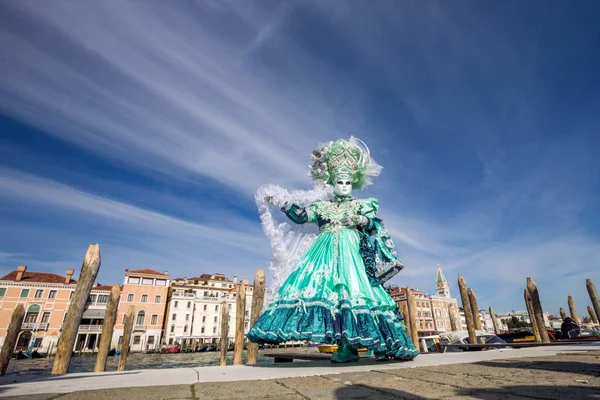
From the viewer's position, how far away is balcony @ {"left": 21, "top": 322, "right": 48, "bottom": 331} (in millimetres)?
33406

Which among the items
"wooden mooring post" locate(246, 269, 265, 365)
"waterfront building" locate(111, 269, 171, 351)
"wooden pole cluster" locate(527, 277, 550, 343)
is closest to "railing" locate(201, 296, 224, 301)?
"waterfront building" locate(111, 269, 171, 351)

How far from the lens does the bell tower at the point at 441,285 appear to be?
82750 mm

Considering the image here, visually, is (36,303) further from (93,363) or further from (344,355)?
(344,355)

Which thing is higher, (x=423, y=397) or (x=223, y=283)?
(x=223, y=283)

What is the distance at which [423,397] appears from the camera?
5.18 ft

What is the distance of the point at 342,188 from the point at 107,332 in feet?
36.7

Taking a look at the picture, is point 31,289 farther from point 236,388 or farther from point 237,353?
point 236,388

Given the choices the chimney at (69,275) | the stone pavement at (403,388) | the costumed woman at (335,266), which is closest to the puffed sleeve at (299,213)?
the costumed woman at (335,266)

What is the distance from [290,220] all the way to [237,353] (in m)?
4.74

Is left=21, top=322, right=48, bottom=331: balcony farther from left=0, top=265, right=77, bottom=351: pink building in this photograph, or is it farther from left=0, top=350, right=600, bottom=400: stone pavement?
left=0, top=350, right=600, bottom=400: stone pavement

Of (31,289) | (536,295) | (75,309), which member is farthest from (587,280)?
(31,289)

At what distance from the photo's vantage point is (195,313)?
1682 inches

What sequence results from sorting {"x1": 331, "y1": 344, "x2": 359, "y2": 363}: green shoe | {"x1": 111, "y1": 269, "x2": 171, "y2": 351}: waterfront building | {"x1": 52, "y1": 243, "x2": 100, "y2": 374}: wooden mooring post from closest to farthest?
{"x1": 331, "y1": 344, "x2": 359, "y2": 363}: green shoe → {"x1": 52, "y1": 243, "x2": 100, "y2": 374}: wooden mooring post → {"x1": 111, "y1": 269, "x2": 171, "y2": 351}: waterfront building

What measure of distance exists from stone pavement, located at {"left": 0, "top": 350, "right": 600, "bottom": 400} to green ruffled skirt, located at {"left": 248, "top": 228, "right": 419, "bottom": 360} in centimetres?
138
